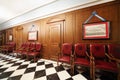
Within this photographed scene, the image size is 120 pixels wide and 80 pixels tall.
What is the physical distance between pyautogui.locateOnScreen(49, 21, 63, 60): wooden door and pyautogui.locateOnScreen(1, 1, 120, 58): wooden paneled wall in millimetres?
143

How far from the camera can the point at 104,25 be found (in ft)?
7.65

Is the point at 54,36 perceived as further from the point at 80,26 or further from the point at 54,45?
Answer: the point at 80,26

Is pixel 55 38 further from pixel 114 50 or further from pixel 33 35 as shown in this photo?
pixel 114 50

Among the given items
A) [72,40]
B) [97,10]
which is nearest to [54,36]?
[72,40]

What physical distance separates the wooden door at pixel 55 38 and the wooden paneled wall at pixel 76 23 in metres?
0.14

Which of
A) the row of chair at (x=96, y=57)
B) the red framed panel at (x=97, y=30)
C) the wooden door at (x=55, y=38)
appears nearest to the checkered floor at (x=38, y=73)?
the row of chair at (x=96, y=57)

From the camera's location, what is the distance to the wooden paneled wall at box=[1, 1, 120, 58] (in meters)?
2.22

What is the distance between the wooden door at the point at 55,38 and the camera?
10.9 feet

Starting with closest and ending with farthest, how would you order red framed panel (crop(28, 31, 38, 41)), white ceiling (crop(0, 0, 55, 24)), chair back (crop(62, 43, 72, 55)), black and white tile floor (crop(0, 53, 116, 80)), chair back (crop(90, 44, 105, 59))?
black and white tile floor (crop(0, 53, 116, 80))
chair back (crop(90, 44, 105, 59))
chair back (crop(62, 43, 72, 55))
white ceiling (crop(0, 0, 55, 24))
red framed panel (crop(28, 31, 38, 41))

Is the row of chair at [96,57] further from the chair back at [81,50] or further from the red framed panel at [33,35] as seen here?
the red framed panel at [33,35]

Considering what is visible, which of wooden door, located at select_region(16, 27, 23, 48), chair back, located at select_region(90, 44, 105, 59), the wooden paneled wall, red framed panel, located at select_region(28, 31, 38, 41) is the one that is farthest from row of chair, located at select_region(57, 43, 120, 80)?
wooden door, located at select_region(16, 27, 23, 48)

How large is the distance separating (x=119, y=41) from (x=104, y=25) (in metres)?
0.68

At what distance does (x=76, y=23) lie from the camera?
9.46 ft

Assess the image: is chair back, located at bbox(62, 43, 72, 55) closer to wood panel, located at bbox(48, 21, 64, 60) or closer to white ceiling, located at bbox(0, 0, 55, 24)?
wood panel, located at bbox(48, 21, 64, 60)
